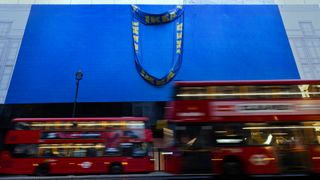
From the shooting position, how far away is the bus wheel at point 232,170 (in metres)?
12.4

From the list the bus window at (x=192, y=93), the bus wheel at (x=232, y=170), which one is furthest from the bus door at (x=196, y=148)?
the bus window at (x=192, y=93)

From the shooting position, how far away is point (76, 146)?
62.3 ft

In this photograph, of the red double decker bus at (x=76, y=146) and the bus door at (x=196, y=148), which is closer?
the bus door at (x=196, y=148)

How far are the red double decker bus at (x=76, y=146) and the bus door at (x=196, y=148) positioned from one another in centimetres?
717

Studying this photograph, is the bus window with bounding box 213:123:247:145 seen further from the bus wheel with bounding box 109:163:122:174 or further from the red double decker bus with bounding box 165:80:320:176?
the bus wheel with bounding box 109:163:122:174

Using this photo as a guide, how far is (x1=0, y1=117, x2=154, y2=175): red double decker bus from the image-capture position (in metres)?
18.8

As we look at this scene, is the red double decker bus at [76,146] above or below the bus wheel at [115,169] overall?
above

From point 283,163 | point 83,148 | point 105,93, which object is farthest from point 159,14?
point 283,163

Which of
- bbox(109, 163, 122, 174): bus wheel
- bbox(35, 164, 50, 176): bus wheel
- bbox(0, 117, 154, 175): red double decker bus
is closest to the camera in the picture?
bbox(0, 117, 154, 175): red double decker bus

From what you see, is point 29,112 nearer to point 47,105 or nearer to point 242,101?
point 47,105

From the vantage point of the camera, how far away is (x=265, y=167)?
12438 millimetres

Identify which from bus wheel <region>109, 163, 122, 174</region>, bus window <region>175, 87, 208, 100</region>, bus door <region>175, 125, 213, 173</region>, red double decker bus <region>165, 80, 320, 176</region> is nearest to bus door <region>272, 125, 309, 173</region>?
red double decker bus <region>165, 80, 320, 176</region>

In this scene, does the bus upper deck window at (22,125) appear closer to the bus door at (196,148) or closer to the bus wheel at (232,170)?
the bus door at (196,148)

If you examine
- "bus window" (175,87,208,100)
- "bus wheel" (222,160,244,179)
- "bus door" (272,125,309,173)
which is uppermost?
"bus window" (175,87,208,100)
